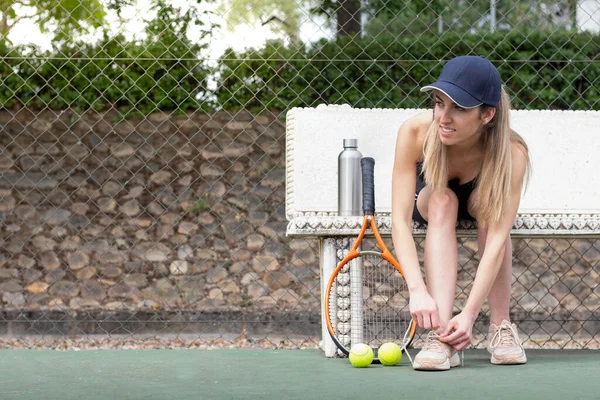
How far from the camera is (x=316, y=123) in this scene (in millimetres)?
3521

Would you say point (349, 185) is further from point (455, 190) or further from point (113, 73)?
point (113, 73)

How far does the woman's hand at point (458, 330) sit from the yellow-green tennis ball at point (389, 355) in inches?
8.5

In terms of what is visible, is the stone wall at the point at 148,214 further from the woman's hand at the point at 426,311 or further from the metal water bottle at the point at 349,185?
the woman's hand at the point at 426,311

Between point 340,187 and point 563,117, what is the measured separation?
102cm

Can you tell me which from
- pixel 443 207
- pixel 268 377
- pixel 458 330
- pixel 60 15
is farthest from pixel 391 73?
pixel 268 377

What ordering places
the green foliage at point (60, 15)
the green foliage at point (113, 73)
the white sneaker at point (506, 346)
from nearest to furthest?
the white sneaker at point (506, 346), the green foliage at point (60, 15), the green foliage at point (113, 73)

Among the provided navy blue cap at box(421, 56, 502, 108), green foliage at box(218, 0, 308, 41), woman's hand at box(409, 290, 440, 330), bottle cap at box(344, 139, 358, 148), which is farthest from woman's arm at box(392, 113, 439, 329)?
green foliage at box(218, 0, 308, 41)

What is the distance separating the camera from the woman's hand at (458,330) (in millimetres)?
2680

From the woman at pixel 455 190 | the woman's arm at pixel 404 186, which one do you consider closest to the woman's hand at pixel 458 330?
the woman at pixel 455 190

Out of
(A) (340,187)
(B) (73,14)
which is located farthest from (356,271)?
(B) (73,14)

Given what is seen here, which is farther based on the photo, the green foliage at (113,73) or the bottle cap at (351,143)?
the green foliage at (113,73)

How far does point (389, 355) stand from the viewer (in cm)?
286

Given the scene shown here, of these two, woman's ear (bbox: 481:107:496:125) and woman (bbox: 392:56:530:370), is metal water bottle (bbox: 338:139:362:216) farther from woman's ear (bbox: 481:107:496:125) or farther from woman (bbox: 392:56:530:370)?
woman's ear (bbox: 481:107:496:125)

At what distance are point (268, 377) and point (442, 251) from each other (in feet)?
2.16
